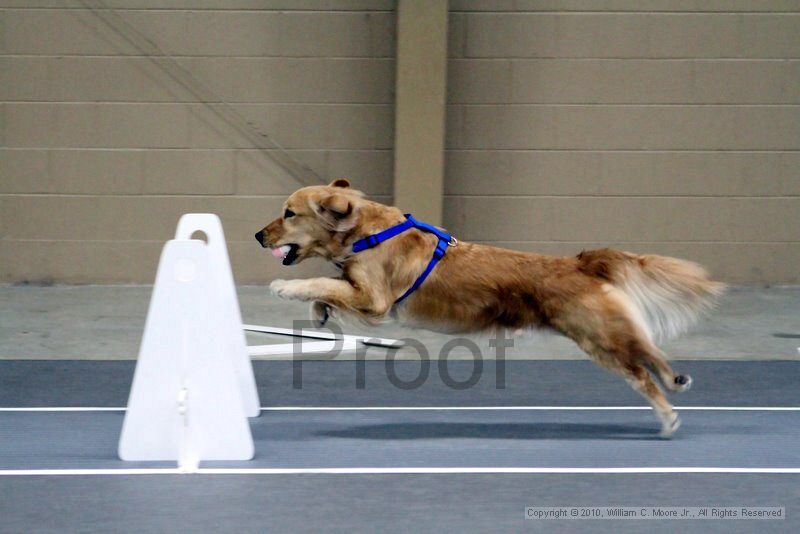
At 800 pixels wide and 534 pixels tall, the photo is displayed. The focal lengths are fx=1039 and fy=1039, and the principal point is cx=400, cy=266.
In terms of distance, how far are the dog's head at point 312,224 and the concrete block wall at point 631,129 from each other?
449cm

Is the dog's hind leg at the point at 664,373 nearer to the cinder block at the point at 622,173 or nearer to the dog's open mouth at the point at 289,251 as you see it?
the dog's open mouth at the point at 289,251

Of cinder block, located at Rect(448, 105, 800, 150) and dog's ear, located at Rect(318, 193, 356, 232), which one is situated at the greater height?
cinder block, located at Rect(448, 105, 800, 150)

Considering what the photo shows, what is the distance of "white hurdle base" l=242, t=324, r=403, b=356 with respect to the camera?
7.46 m

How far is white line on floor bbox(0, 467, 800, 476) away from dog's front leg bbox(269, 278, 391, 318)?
916mm

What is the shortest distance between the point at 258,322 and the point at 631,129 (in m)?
4.06

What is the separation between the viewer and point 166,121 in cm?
980

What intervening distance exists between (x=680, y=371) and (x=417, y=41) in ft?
13.1

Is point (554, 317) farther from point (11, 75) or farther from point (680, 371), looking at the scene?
A: point (11, 75)

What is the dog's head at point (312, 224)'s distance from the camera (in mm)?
5473

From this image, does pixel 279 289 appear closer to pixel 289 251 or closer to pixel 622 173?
pixel 289 251

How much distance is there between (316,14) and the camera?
973 centimetres

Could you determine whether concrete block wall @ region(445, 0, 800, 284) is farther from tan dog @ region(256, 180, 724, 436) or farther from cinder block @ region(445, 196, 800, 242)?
tan dog @ region(256, 180, 724, 436)

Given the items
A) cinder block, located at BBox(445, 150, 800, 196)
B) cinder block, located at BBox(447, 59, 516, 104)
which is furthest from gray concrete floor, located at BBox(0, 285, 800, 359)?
cinder block, located at BBox(447, 59, 516, 104)

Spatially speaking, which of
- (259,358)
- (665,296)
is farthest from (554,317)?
(259,358)
